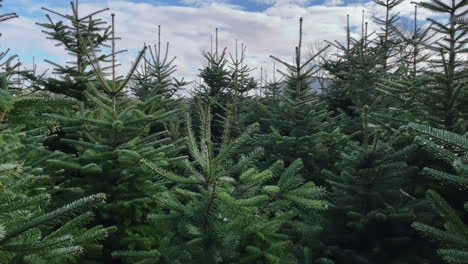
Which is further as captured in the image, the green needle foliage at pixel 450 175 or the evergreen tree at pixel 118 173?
the evergreen tree at pixel 118 173

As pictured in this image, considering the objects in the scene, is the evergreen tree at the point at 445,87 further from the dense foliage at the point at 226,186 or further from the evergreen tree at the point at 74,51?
the evergreen tree at the point at 74,51

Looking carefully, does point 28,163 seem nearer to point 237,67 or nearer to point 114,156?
point 114,156

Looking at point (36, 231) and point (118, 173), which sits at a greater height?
point (36, 231)

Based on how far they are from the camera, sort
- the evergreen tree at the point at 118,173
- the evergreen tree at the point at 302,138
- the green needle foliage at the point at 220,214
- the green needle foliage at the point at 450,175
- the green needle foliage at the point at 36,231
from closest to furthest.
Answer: the green needle foliage at the point at 36,231
the green needle foliage at the point at 450,175
the green needle foliage at the point at 220,214
the evergreen tree at the point at 118,173
the evergreen tree at the point at 302,138

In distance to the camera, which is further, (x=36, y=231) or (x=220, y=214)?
(x=220, y=214)

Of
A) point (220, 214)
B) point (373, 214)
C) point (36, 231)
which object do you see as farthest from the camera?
point (373, 214)

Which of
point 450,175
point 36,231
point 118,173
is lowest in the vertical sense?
point 118,173

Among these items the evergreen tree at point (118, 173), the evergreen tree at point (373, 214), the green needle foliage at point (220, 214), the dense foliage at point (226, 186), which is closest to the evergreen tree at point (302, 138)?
the dense foliage at point (226, 186)

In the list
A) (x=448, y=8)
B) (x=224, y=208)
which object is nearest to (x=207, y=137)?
(x=224, y=208)

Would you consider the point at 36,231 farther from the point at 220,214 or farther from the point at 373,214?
the point at 373,214

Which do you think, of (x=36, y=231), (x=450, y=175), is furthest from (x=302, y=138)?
(x=36, y=231)

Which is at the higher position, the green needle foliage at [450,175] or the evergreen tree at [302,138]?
the green needle foliage at [450,175]

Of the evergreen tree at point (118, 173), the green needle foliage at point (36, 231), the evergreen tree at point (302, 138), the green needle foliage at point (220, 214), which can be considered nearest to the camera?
the green needle foliage at point (36, 231)

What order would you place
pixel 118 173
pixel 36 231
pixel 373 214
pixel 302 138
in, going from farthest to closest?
pixel 302 138 → pixel 118 173 → pixel 373 214 → pixel 36 231
